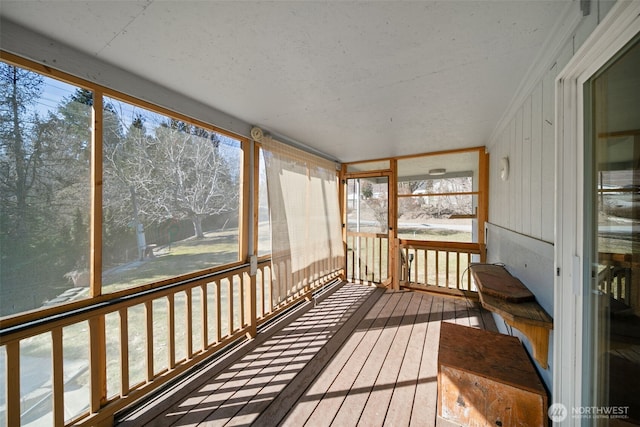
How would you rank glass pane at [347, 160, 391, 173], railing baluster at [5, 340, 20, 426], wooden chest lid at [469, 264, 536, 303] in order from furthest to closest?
glass pane at [347, 160, 391, 173] → wooden chest lid at [469, 264, 536, 303] → railing baluster at [5, 340, 20, 426]

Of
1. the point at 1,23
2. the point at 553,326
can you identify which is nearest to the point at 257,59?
the point at 1,23

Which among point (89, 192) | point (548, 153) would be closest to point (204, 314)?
point (89, 192)

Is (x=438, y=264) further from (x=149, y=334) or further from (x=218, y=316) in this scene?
(x=149, y=334)

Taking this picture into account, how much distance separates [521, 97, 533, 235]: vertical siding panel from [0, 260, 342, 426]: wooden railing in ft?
7.93

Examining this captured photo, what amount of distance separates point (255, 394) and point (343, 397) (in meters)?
0.63

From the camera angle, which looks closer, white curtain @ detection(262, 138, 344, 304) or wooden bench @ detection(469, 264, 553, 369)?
wooden bench @ detection(469, 264, 553, 369)

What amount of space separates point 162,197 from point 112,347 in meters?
1.04

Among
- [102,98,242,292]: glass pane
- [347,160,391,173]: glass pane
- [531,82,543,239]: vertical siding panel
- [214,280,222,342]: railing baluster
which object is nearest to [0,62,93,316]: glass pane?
[102,98,242,292]: glass pane

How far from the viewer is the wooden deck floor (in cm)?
145

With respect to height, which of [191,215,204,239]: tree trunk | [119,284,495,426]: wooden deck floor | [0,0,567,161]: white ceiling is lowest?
[119,284,495,426]: wooden deck floor

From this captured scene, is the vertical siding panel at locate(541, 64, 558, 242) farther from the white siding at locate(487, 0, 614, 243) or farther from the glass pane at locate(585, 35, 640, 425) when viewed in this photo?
the glass pane at locate(585, 35, 640, 425)

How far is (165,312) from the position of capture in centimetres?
176

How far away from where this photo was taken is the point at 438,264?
3.49 meters

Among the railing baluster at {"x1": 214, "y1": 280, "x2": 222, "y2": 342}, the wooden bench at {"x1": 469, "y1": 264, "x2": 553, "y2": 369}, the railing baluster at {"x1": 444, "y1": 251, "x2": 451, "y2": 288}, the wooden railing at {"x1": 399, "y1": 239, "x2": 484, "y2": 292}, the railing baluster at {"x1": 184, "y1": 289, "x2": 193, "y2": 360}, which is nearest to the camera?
the wooden bench at {"x1": 469, "y1": 264, "x2": 553, "y2": 369}
